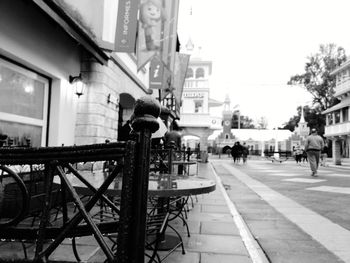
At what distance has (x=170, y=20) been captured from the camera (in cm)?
912

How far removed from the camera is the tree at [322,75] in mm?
40969

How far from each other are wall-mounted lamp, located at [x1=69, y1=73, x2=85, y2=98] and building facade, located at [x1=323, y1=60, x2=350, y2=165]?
79.3 ft

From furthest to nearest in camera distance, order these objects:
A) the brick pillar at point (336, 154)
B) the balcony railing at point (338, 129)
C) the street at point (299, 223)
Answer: the balcony railing at point (338, 129)
the brick pillar at point (336, 154)
the street at point (299, 223)

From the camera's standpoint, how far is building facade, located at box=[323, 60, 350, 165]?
27.2m

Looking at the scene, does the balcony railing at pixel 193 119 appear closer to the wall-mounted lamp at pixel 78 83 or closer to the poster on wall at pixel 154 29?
the poster on wall at pixel 154 29

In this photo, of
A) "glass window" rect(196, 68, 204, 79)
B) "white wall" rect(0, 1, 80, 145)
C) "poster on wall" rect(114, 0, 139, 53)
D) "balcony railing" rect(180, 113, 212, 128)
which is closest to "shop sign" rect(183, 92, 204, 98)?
"balcony railing" rect(180, 113, 212, 128)

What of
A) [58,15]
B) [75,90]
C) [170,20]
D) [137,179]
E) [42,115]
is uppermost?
[170,20]

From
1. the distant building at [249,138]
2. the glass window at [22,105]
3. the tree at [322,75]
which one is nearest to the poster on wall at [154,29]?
the glass window at [22,105]

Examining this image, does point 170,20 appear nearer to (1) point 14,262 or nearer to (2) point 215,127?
(1) point 14,262

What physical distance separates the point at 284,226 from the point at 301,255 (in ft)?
4.12

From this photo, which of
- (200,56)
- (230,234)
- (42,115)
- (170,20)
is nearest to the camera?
(230,234)

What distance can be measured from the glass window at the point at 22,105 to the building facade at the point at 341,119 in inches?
987

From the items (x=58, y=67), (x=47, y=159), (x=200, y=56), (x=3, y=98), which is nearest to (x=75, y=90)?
(x=58, y=67)

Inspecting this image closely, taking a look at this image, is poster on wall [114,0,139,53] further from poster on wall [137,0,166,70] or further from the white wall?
the white wall
